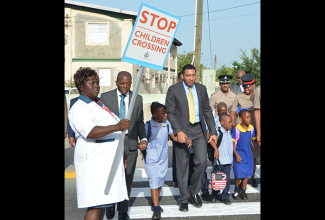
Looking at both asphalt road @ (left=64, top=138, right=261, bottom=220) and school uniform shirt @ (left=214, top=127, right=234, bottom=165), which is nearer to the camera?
asphalt road @ (left=64, top=138, right=261, bottom=220)

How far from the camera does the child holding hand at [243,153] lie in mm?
5761

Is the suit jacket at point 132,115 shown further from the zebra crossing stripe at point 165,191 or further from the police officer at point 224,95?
the police officer at point 224,95

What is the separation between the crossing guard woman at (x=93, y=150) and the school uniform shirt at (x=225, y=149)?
2.61 meters

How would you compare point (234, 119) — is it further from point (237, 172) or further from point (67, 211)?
point (67, 211)

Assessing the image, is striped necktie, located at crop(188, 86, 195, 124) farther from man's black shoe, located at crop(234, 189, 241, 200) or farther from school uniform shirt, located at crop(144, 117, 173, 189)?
man's black shoe, located at crop(234, 189, 241, 200)

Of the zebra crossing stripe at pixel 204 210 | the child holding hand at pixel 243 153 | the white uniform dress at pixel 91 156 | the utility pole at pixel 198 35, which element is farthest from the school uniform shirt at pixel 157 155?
the utility pole at pixel 198 35

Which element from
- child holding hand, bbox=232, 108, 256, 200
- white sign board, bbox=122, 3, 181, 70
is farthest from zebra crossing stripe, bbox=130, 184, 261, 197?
white sign board, bbox=122, 3, 181, 70

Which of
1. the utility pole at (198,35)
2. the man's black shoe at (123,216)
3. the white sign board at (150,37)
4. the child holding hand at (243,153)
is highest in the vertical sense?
the utility pole at (198,35)

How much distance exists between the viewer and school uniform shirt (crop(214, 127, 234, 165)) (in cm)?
569

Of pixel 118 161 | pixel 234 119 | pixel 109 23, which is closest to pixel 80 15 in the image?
pixel 109 23

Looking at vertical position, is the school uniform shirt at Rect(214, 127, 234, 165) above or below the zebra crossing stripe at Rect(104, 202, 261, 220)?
above

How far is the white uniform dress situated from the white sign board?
0.73 meters
